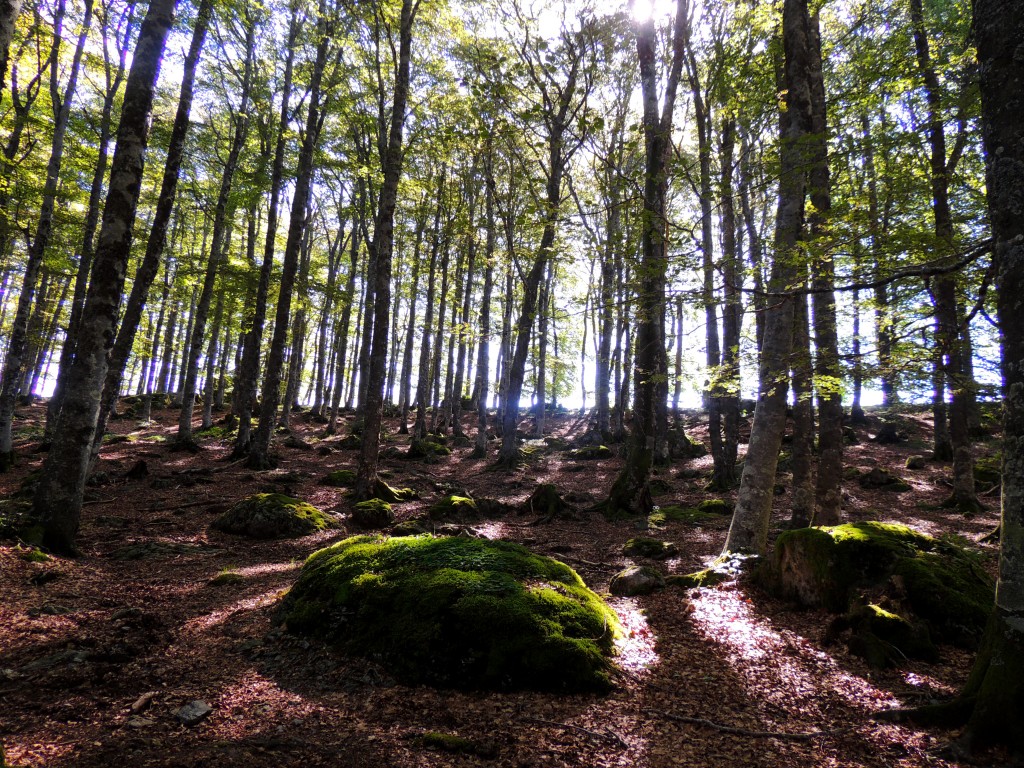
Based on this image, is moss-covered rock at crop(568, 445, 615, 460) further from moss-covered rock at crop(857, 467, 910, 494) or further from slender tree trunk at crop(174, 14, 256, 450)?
slender tree trunk at crop(174, 14, 256, 450)

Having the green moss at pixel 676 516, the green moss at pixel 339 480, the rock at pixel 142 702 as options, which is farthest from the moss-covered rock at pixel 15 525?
the green moss at pixel 676 516

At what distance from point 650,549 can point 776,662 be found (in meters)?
4.22

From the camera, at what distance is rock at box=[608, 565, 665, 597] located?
6301 millimetres

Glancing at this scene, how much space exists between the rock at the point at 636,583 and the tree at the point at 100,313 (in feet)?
24.1

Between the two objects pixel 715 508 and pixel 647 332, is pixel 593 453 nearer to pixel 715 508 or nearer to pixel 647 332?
pixel 715 508

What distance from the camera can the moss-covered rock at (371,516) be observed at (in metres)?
9.81

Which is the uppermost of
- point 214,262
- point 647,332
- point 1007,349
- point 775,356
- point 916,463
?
point 214,262

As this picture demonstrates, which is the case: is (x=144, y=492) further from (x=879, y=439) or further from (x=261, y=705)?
(x=879, y=439)

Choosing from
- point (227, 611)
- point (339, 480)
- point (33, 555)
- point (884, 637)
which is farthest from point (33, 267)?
point (884, 637)

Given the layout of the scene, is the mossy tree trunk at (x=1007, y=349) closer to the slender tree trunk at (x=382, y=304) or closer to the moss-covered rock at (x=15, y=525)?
the moss-covered rock at (x=15, y=525)

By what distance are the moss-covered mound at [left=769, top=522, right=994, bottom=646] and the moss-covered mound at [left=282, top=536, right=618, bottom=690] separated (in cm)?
255

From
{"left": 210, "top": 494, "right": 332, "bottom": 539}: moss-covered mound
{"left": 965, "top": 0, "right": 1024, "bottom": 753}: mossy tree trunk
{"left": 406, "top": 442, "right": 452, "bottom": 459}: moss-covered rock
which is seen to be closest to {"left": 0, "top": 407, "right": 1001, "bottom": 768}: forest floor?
{"left": 965, "top": 0, "right": 1024, "bottom": 753}: mossy tree trunk

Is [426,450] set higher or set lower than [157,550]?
higher

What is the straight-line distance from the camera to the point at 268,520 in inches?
343
